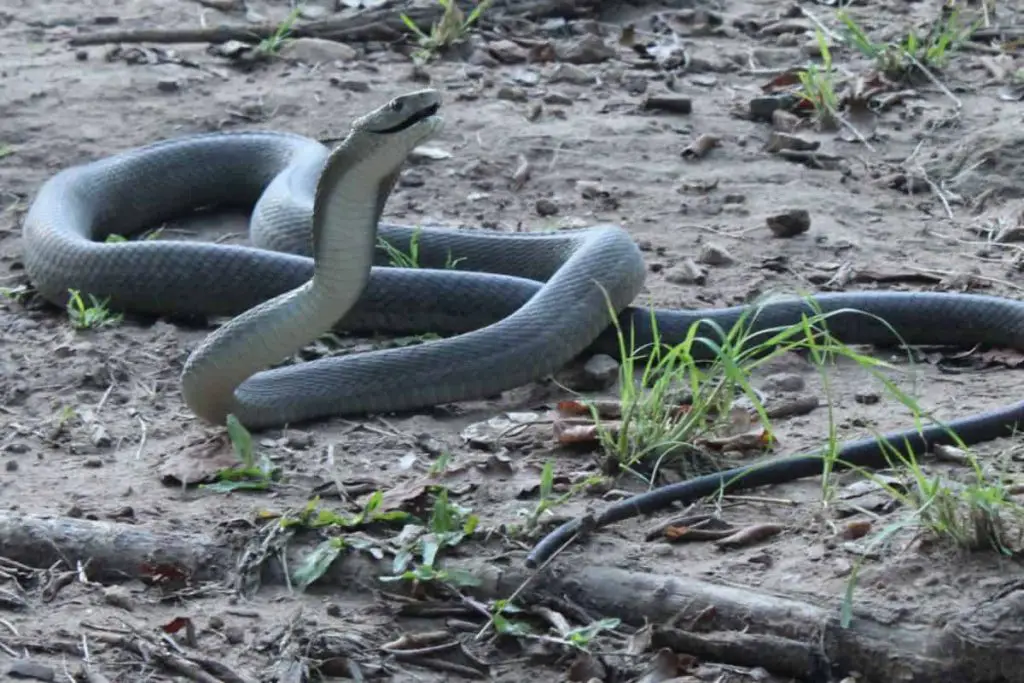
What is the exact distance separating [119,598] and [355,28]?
4.96m

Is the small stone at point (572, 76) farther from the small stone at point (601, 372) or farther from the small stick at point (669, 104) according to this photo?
the small stone at point (601, 372)

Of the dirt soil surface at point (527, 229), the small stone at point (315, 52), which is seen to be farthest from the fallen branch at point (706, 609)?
the small stone at point (315, 52)

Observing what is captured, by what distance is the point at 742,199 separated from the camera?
6.09 meters

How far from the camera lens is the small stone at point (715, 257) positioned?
5516 millimetres

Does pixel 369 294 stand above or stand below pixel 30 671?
below

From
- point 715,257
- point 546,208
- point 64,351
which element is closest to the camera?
point 64,351

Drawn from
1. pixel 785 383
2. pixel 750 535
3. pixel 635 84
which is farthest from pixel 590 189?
pixel 750 535

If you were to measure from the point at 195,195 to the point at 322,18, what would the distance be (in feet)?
6.25

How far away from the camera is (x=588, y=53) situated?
7.66m

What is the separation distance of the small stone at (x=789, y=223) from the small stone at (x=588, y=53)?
2187mm

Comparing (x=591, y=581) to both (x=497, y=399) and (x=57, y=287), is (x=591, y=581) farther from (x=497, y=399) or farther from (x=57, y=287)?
(x=57, y=287)

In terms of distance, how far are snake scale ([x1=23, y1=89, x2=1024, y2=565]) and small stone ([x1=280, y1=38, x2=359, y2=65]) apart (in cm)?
130

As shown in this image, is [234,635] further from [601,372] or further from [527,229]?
[527,229]

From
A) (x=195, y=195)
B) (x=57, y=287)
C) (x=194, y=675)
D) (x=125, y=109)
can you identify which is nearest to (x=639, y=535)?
(x=194, y=675)
